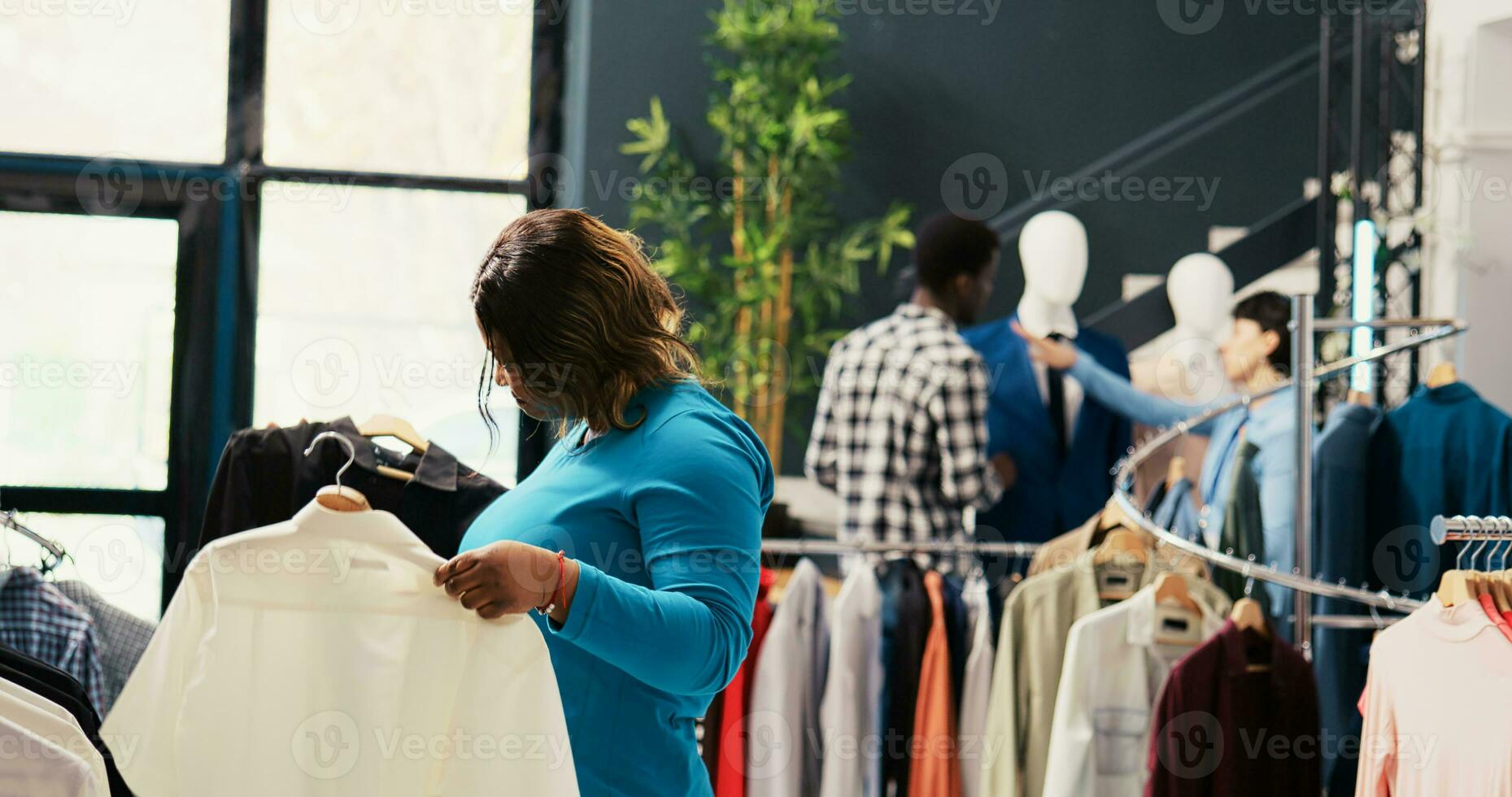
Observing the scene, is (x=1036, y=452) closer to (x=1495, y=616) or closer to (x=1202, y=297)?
(x=1202, y=297)

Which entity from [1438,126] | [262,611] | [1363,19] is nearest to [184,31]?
[262,611]

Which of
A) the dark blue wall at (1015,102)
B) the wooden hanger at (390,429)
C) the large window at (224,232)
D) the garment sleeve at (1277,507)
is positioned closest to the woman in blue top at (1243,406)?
the garment sleeve at (1277,507)

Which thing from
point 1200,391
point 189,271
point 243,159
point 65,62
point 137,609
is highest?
point 65,62

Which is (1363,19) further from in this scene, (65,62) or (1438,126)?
(65,62)

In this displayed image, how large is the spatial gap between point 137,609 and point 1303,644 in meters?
3.50

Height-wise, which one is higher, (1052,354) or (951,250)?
(951,250)

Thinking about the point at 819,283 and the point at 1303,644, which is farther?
the point at 819,283

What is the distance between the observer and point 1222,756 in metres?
2.39

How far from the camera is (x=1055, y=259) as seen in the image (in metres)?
4.14

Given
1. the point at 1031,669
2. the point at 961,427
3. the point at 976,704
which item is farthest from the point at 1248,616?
the point at 961,427

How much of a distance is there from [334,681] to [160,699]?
0.61ft

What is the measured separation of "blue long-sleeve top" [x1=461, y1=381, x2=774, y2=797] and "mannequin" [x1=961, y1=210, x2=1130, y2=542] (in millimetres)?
2549

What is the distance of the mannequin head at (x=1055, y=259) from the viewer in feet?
13.6

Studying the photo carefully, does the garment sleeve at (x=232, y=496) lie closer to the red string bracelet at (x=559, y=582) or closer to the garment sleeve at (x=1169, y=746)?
the red string bracelet at (x=559, y=582)
